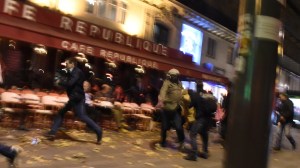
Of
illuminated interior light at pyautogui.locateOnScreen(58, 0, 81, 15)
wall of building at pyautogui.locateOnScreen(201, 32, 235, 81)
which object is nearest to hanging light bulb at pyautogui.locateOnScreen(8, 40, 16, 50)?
illuminated interior light at pyautogui.locateOnScreen(58, 0, 81, 15)

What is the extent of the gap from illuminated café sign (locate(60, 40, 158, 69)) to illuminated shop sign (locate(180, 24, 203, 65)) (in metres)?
7.49

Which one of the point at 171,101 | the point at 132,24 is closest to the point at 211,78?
the point at 132,24

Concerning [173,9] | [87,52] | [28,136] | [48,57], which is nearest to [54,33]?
[87,52]

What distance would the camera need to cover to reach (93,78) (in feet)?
58.4

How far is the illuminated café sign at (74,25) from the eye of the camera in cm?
1263

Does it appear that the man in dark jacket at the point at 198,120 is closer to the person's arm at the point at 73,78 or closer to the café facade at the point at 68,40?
the person's arm at the point at 73,78

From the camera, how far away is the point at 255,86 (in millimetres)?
3248

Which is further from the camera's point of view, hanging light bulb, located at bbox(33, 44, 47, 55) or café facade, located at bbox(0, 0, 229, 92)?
hanging light bulb, located at bbox(33, 44, 47, 55)

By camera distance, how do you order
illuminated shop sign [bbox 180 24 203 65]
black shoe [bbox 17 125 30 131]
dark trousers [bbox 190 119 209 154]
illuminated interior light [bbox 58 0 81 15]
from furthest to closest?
1. illuminated shop sign [bbox 180 24 203 65]
2. illuminated interior light [bbox 58 0 81 15]
3. black shoe [bbox 17 125 30 131]
4. dark trousers [bbox 190 119 209 154]

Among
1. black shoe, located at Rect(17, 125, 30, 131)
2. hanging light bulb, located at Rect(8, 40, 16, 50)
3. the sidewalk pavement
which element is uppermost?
hanging light bulb, located at Rect(8, 40, 16, 50)

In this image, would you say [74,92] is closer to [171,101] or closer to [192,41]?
[171,101]

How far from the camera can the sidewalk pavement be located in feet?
23.6

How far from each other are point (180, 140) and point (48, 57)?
27.7 ft

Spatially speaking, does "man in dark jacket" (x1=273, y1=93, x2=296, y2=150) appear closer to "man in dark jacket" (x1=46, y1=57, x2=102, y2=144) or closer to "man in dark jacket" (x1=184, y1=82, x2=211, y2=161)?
"man in dark jacket" (x1=184, y1=82, x2=211, y2=161)
